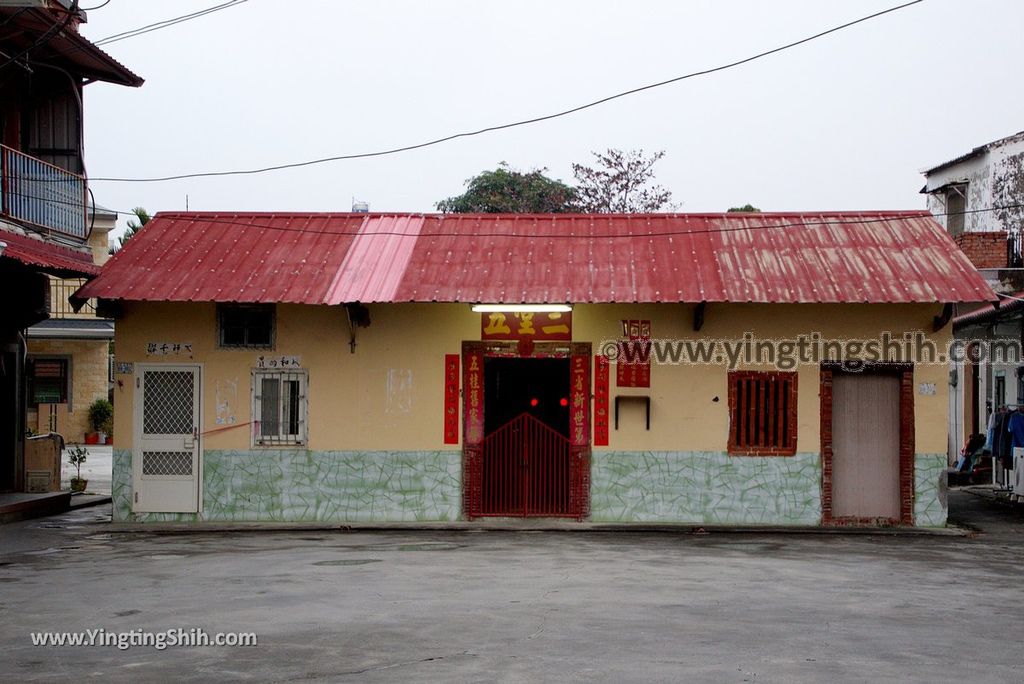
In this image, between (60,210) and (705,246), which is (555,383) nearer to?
(705,246)

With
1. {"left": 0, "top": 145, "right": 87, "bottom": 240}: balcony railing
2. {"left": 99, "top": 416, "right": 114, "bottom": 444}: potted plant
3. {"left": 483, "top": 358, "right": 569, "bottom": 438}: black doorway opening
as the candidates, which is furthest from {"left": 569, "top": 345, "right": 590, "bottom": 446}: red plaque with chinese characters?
{"left": 99, "top": 416, "right": 114, "bottom": 444}: potted plant

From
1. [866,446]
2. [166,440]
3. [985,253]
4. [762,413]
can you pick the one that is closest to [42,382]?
[166,440]

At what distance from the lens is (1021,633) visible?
365 inches

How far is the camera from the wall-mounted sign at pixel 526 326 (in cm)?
1736

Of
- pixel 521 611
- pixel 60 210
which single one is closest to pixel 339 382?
pixel 60 210

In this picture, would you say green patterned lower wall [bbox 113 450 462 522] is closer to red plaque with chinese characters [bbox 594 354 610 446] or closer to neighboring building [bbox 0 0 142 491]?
red plaque with chinese characters [bbox 594 354 610 446]

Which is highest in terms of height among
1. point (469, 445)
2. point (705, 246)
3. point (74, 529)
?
point (705, 246)

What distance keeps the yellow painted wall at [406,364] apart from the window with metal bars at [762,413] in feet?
0.46

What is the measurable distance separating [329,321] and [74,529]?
179 inches

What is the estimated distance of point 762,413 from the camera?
17266 millimetres

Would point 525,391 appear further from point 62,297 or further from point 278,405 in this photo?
point 62,297

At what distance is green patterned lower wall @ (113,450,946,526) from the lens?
675 inches

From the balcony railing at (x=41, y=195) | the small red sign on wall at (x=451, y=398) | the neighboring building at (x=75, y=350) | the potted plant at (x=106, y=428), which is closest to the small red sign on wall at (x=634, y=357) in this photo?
the small red sign on wall at (x=451, y=398)

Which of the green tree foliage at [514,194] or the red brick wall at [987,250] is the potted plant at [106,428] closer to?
the green tree foliage at [514,194]
